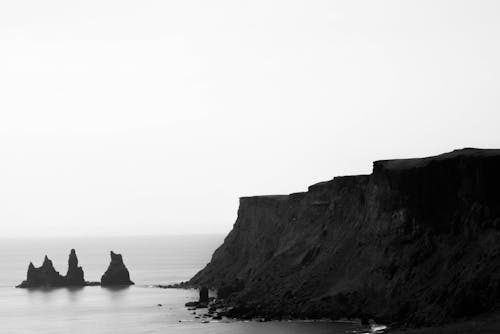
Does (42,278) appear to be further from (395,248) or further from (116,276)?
(395,248)

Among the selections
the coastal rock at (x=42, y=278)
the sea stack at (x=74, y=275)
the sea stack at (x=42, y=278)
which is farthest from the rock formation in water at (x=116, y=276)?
the sea stack at (x=42, y=278)

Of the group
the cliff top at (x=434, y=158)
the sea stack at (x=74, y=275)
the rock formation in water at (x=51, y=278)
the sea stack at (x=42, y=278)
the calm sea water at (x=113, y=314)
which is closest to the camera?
the cliff top at (x=434, y=158)

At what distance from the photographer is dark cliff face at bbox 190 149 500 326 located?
93438 mm

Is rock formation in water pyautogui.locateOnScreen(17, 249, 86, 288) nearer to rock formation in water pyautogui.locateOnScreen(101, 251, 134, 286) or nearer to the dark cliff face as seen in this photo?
rock formation in water pyautogui.locateOnScreen(101, 251, 134, 286)

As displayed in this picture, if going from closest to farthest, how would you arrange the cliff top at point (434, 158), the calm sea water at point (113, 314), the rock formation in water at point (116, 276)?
the cliff top at point (434, 158), the calm sea water at point (113, 314), the rock formation in water at point (116, 276)

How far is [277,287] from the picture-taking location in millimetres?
121750

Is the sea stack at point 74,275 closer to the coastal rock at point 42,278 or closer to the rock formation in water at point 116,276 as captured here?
the coastal rock at point 42,278

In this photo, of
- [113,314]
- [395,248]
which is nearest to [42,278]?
[113,314]

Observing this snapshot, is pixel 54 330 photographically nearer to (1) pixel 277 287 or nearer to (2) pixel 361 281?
(1) pixel 277 287

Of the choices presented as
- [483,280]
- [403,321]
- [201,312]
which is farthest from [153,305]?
[483,280]

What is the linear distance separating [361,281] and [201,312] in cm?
2617

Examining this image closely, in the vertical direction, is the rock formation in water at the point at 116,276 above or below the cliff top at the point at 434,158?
below

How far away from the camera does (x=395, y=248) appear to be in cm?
10450

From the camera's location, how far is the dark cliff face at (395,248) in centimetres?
9344
